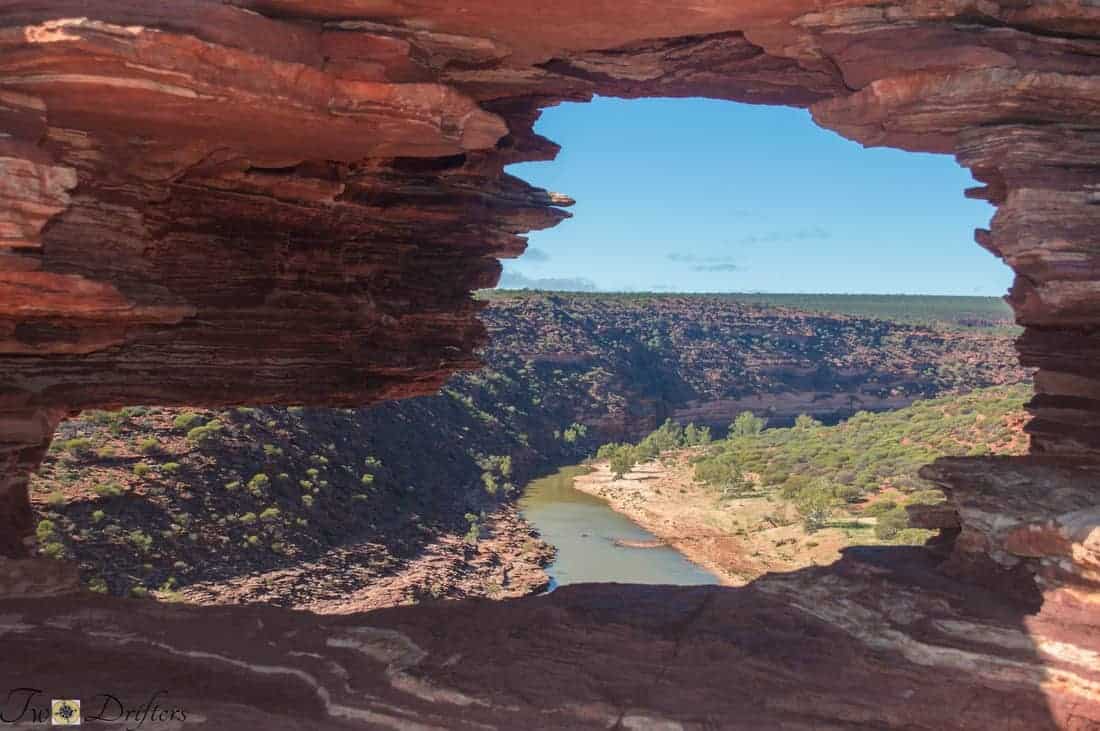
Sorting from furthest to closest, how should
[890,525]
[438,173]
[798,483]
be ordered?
1. [798,483]
2. [890,525]
3. [438,173]

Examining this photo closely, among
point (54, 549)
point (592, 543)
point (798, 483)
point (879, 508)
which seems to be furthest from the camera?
point (798, 483)

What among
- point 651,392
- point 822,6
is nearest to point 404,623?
point 822,6

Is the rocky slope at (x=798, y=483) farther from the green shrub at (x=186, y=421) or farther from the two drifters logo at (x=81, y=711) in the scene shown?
the two drifters logo at (x=81, y=711)

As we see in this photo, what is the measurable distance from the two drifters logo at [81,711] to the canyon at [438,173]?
36cm

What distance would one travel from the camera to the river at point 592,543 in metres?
38.5

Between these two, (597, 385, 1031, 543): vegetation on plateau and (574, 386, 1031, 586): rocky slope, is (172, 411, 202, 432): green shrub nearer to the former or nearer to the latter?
(574, 386, 1031, 586): rocky slope

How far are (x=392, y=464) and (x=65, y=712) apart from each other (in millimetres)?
34287

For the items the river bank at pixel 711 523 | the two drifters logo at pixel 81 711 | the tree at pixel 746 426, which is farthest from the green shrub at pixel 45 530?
the tree at pixel 746 426

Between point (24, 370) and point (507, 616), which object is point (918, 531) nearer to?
point (507, 616)

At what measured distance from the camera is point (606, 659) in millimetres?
10938

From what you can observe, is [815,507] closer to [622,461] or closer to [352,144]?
[622,461]

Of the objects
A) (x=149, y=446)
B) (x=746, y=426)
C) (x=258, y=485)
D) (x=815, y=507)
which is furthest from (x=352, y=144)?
(x=746, y=426)

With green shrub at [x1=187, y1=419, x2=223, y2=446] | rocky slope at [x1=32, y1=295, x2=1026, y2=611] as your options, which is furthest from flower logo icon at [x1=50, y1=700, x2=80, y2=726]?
green shrub at [x1=187, y1=419, x2=223, y2=446]

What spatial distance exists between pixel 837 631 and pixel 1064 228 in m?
5.72
